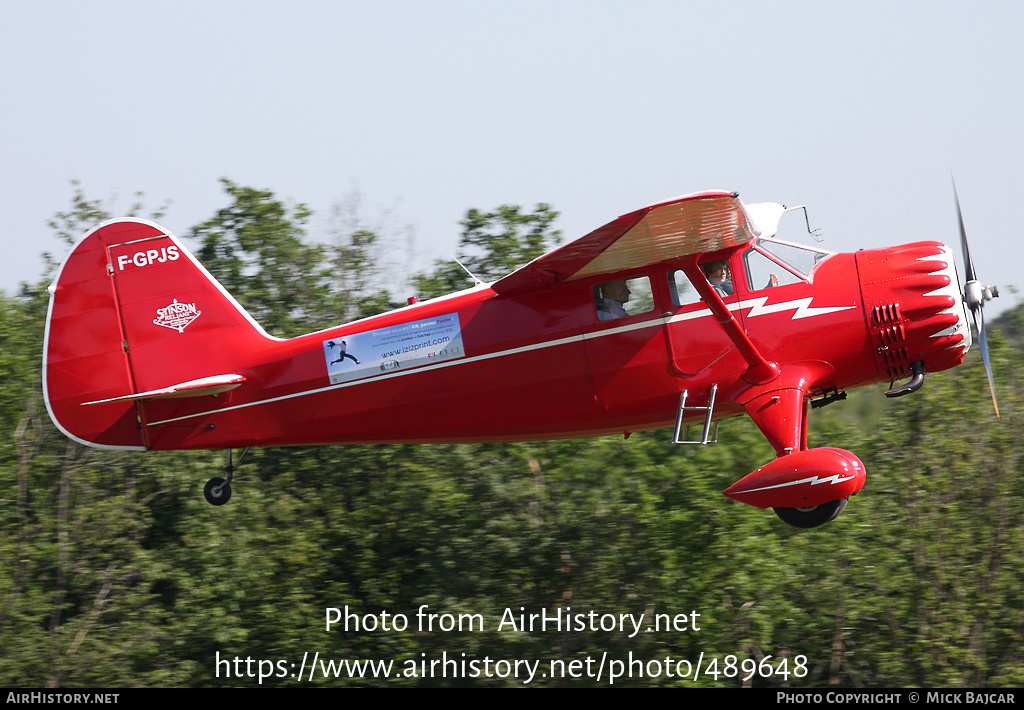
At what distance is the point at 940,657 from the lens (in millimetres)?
13125

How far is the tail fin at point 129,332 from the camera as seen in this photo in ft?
30.7

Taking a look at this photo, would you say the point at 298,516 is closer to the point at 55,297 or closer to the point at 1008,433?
the point at 55,297

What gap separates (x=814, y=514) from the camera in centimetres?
834

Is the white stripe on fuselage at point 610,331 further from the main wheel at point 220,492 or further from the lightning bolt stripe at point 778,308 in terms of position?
the main wheel at point 220,492

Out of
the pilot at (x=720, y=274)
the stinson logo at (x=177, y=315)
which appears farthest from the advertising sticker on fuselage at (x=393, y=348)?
the pilot at (x=720, y=274)

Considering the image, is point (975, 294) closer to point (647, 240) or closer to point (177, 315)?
point (647, 240)

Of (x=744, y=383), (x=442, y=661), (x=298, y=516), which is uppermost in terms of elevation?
(x=744, y=383)

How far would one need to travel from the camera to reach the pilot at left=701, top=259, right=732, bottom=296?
27.8ft

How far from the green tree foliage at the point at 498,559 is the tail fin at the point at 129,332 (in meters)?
4.31

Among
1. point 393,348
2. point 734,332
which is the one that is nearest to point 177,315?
point 393,348

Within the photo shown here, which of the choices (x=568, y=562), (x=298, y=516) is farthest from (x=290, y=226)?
(x=568, y=562)

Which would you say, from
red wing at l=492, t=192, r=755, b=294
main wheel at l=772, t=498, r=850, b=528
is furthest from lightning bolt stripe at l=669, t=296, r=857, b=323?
main wheel at l=772, t=498, r=850, b=528

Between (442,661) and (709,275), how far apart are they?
22.5ft

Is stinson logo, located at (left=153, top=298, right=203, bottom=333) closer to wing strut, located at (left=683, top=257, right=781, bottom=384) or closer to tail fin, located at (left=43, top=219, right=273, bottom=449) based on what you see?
tail fin, located at (left=43, top=219, right=273, bottom=449)
